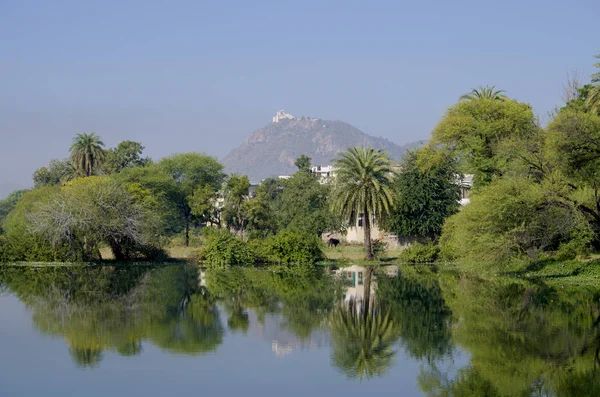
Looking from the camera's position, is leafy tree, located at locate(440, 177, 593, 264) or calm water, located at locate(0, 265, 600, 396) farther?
leafy tree, located at locate(440, 177, 593, 264)

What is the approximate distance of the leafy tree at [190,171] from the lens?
9712 cm

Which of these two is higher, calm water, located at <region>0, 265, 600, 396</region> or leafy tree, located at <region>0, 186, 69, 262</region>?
leafy tree, located at <region>0, 186, 69, 262</region>

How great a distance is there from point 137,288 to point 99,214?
17030 mm

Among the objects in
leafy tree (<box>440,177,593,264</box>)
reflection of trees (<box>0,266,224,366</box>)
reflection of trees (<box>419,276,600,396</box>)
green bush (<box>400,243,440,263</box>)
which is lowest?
reflection of trees (<box>419,276,600,396</box>)

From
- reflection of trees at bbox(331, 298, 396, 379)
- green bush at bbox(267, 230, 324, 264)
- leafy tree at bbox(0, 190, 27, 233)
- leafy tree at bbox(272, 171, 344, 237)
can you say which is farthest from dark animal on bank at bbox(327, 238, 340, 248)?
leafy tree at bbox(0, 190, 27, 233)

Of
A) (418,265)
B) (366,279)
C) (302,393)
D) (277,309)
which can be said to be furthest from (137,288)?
(418,265)

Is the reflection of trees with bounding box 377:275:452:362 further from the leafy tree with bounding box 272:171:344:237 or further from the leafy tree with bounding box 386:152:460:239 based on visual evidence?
the leafy tree with bounding box 272:171:344:237

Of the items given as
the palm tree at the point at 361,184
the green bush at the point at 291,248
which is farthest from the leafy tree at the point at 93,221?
the palm tree at the point at 361,184

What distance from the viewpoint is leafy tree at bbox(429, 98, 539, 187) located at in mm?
52000

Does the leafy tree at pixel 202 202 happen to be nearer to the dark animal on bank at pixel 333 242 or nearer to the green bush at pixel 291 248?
the dark animal on bank at pixel 333 242

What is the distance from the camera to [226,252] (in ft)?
177

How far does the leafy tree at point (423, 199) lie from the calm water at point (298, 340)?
28400 mm

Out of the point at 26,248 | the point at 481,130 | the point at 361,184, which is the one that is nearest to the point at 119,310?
→ the point at 26,248

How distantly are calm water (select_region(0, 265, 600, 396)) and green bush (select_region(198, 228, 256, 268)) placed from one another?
17.2 m
